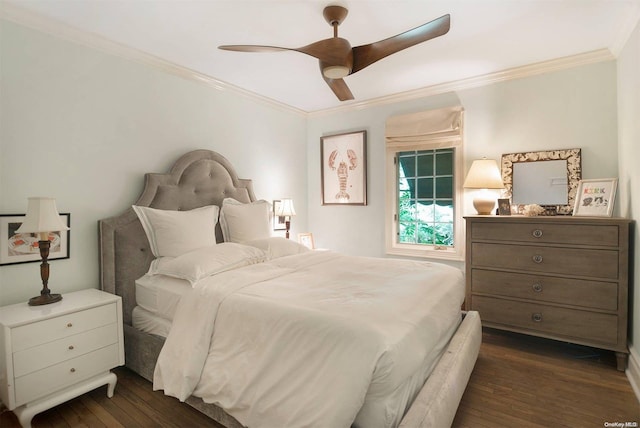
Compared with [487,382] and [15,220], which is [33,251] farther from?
[487,382]

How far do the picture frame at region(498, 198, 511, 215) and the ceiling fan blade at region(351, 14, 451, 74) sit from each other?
1842 mm

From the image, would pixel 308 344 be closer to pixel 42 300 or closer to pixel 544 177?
pixel 42 300

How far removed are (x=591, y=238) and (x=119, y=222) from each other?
139 inches

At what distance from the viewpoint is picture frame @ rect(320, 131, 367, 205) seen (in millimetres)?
4152

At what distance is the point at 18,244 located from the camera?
209 centimetres

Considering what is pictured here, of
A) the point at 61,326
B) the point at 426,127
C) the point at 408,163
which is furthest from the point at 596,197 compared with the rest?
the point at 61,326

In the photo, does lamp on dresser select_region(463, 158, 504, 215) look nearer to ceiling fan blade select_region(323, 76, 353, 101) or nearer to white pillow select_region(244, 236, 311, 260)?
ceiling fan blade select_region(323, 76, 353, 101)

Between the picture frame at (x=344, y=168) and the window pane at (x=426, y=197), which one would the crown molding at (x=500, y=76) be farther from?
the window pane at (x=426, y=197)

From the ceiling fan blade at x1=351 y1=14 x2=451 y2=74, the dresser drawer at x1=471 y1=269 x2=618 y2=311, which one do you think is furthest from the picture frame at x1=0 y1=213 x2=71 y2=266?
the dresser drawer at x1=471 y1=269 x2=618 y2=311

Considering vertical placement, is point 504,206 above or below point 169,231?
above

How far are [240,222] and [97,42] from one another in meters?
1.78

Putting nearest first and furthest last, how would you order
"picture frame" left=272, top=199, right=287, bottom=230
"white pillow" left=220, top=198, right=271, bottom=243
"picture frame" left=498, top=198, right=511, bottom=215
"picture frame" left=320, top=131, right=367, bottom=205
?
1. "picture frame" left=498, top=198, right=511, bottom=215
2. "white pillow" left=220, top=198, right=271, bottom=243
3. "picture frame" left=272, top=199, right=287, bottom=230
4. "picture frame" left=320, top=131, right=367, bottom=205

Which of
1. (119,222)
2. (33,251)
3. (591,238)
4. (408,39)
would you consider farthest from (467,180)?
(33,251)

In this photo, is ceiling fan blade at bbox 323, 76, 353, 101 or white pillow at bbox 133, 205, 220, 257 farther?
white pillow at bbox 133, 205, 220, 257
